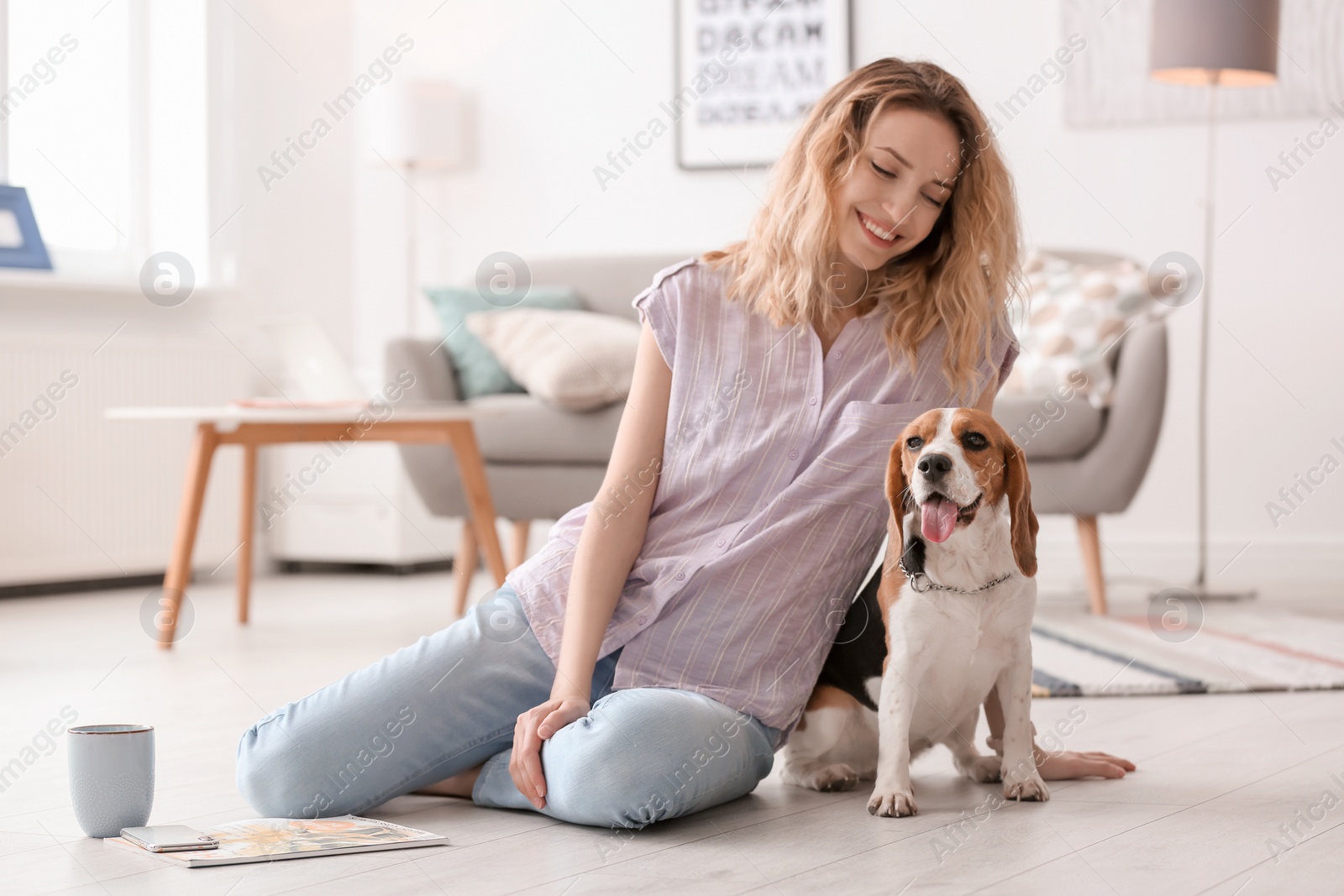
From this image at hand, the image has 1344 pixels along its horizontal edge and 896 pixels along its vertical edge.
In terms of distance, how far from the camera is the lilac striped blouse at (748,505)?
1.59m

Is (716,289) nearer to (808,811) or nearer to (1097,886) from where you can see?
(808,811)

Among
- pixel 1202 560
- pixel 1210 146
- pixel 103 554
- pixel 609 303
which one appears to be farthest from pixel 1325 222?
pixel 103 554

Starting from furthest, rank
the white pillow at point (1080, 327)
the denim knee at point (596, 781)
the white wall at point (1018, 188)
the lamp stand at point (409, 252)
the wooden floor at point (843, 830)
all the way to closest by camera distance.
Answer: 1. the lamp stand at point (409, 252)
2. the white wall at point (1018, 188)
3. the white pillow at point (1080, 327)
4. the denim knee at point (596, 781)
5. the wooden floor at point (843, 830)

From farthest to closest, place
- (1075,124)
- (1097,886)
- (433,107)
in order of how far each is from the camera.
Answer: (433,107), (1075,124), (1097,886)

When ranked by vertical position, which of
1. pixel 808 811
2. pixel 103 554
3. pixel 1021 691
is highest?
pixel 1021 691

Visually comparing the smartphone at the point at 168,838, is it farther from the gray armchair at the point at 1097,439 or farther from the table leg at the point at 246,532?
the gray armchair at the point at 1097,439

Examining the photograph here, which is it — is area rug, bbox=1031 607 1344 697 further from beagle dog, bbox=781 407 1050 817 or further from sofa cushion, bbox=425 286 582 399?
sofa cushion, bbox=425 286 582 399

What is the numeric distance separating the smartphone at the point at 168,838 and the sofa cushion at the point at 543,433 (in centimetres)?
193

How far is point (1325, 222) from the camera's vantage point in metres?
4.11

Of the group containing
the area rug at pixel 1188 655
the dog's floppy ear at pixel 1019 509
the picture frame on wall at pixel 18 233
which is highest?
the picture frame on wall at pixel 18 233

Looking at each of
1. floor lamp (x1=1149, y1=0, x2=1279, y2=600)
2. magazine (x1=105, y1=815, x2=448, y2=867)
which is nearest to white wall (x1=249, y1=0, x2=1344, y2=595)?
floor lamp (x1=1149, y1=0, x2=1279, y2=600)

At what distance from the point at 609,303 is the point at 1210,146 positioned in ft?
5.59

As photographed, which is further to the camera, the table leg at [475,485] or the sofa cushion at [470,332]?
the sofa cushion at [470,332]

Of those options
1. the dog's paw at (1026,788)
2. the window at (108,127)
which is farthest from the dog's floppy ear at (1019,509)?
the window at (108,127)
